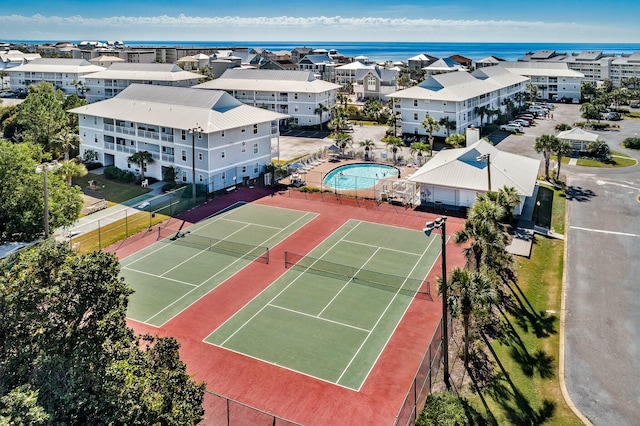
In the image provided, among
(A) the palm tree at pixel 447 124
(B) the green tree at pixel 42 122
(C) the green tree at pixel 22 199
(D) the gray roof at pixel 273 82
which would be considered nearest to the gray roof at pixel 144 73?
(D) the gray roof at pixel 273 82

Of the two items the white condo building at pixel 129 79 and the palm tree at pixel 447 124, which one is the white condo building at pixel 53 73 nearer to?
the white condo building at pixel 129 79

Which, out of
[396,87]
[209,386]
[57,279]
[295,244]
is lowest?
[209,386]

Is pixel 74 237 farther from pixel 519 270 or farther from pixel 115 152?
pixel 519 270

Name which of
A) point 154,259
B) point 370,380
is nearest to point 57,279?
point 370,380

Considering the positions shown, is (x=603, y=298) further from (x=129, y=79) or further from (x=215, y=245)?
(x=129, y=79)

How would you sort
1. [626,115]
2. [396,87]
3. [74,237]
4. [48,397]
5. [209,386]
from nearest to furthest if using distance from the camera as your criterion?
[48,397] → [209,386] → [74,237] → [626,115] → [396,87]

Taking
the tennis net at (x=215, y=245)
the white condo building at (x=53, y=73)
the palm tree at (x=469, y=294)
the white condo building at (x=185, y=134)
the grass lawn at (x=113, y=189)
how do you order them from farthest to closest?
the white condo building at (x=53, y=73) < the white condo building at (x=185, y=134) < the grass lawn at (x=113, y=189) < the tennis net at (x=215, y=245) < the palm tree at (x=469, y=294)

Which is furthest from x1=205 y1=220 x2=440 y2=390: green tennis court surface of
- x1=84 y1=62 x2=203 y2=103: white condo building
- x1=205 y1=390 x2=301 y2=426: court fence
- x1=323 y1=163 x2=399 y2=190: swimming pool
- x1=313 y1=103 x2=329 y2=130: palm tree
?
x1=84 y1=62 x2=203 y2=103: white condo building
